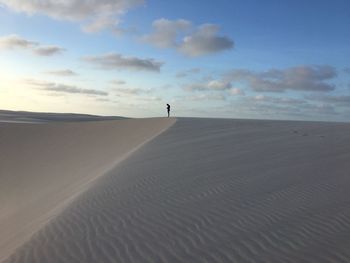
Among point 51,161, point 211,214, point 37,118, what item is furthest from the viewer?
point 37,118

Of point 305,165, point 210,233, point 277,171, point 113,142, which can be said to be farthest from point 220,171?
point 113,142

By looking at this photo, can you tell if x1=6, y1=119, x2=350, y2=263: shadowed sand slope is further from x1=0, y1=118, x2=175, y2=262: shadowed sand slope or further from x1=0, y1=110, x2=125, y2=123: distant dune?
x1=0, y1=110, x2=125, y2=123: distant dune

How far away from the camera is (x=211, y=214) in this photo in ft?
21.1

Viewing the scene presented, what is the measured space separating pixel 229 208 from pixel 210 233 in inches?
45.6

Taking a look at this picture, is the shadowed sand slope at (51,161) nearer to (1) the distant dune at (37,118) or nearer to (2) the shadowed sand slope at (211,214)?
(2) the shadowed sand slope at (211,214)

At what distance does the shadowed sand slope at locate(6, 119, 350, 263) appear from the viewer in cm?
511

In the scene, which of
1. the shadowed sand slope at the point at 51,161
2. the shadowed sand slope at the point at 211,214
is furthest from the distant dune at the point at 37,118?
the shadowed sand slope at the point at 211,214

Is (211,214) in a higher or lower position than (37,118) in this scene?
lower

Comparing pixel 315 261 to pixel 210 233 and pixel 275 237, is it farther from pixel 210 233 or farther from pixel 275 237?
pixel 210 233

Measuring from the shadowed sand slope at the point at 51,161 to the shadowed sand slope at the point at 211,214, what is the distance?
1.05 m

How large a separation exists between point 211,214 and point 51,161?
1366 centimetres

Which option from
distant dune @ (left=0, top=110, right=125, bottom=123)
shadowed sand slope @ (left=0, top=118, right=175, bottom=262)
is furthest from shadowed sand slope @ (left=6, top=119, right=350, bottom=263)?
distant dune @ (left=0, top=110, right=125, bottom=123)

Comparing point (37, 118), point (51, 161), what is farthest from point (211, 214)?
point (37, 118)

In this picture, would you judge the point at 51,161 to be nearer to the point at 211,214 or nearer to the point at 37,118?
the point at 211,214
